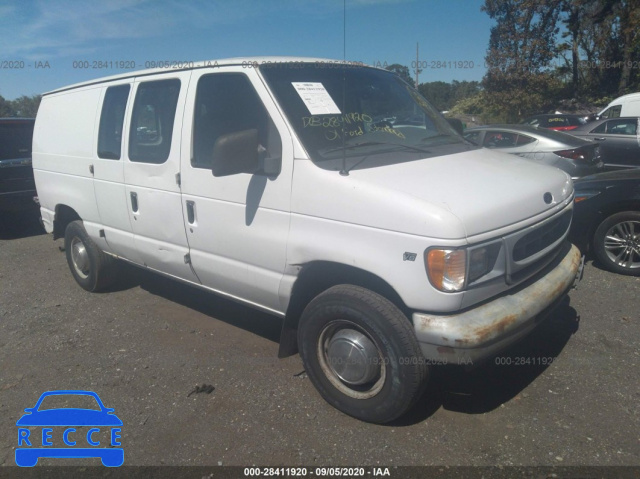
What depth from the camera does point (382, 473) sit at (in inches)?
109

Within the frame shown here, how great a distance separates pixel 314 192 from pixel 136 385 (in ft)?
6.66

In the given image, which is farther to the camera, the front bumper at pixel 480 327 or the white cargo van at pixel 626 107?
the white cargo van at pixel 626 107

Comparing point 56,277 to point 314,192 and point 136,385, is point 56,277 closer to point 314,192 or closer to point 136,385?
point 136,385

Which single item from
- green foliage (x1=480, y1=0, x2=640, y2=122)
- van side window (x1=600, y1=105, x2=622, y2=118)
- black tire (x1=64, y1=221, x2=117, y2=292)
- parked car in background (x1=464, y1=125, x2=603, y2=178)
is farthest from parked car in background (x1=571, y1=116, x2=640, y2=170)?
green foliage (x1=480, y1=0, x2=640, y2=122)

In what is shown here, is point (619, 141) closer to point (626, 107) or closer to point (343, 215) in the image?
point (626, 107)

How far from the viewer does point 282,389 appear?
358cm

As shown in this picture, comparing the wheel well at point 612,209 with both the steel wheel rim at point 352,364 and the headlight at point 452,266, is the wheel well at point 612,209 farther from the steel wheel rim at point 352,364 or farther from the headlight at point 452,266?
the steel wheel rim at point 352,364

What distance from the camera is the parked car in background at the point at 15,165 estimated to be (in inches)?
318

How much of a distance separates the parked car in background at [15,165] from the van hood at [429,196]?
23.0 feet

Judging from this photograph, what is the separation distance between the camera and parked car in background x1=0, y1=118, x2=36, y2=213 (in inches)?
318

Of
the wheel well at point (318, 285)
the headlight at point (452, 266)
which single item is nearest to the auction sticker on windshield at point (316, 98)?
the wheel well at point (318, 285)

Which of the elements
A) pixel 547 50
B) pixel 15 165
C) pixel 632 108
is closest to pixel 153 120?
pixel 15 165

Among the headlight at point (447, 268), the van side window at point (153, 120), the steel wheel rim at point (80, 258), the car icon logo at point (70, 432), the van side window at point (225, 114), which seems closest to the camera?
the headlight at point (447, 268)

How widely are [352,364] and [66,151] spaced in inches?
155
